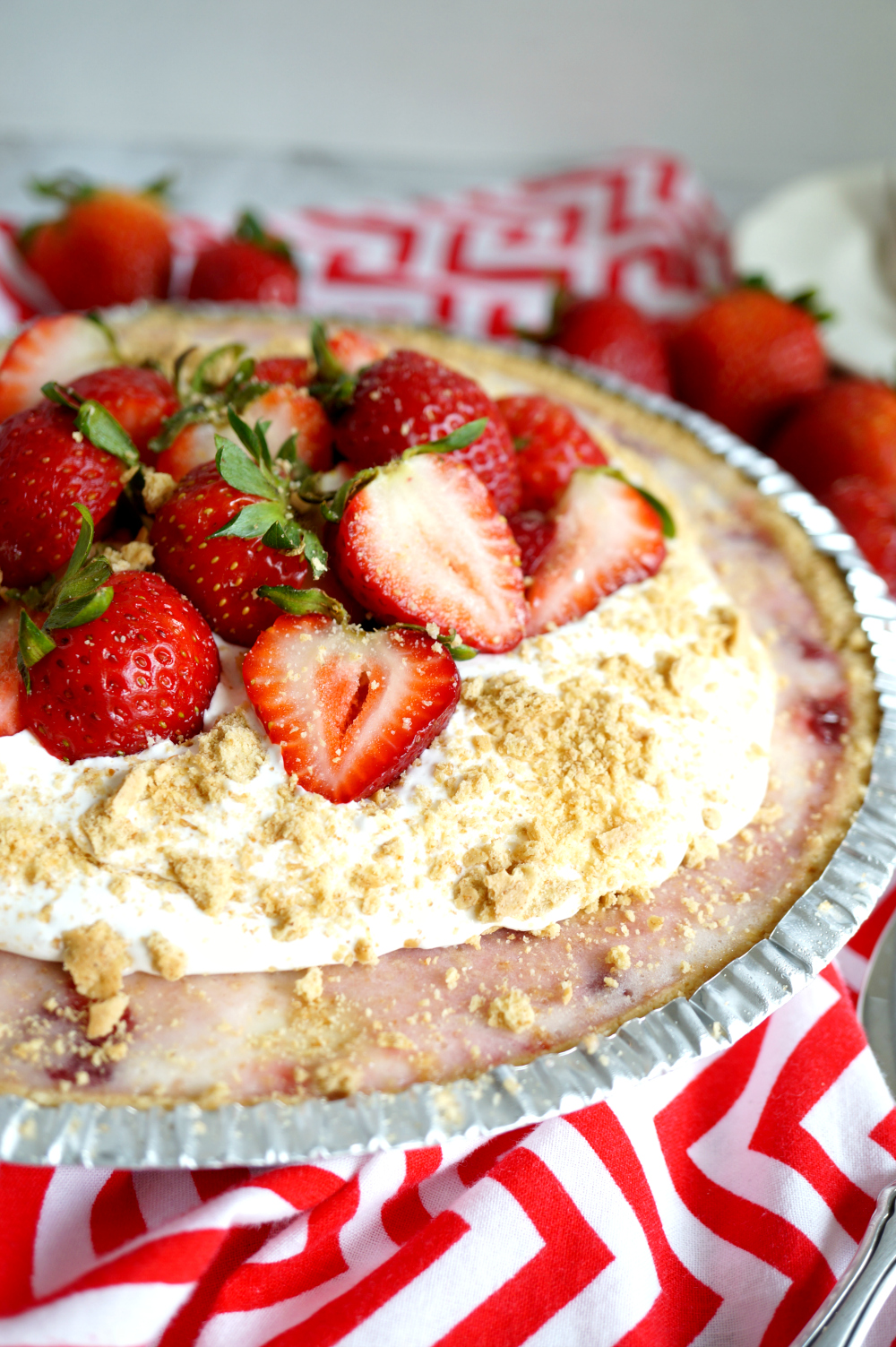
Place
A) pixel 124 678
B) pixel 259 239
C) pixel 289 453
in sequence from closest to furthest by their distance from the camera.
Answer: pixel 124 678 < pixel 289 453 < pixel 259 239

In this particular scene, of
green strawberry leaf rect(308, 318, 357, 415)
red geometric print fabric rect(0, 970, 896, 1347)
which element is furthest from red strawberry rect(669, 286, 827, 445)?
red geometric print fabric rect(0, 970, 896, 1347)

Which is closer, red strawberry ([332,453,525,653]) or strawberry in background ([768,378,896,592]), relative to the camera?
red strawberry ([332,453,525,653])

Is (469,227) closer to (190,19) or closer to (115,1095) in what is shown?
(190,19)

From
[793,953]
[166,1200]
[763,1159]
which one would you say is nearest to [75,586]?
[166,1200]

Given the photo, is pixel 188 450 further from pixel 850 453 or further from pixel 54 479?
pixel 850 453

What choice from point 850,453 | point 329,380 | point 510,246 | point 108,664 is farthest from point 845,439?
point 108,664

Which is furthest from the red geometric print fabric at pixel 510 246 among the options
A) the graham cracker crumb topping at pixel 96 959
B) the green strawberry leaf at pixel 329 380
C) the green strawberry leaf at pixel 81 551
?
the graham cracker crumb topping at pixel 96 959

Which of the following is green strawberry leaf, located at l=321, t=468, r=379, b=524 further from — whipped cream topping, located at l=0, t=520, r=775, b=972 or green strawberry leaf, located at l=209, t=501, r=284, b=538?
whipped cream topping, located at l=0, t=520, r=775, b=972
